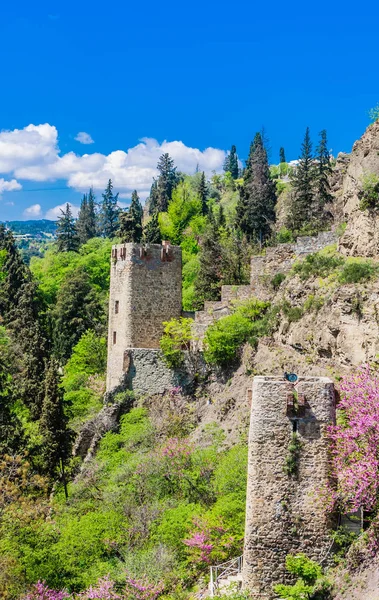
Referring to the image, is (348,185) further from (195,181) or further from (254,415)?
(195,181)

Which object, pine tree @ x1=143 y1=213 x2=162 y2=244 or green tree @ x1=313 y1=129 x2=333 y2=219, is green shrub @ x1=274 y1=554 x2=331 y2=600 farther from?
pine tree @ x1=143 y1=213 x2=162 y2=244

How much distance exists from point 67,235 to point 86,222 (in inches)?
824

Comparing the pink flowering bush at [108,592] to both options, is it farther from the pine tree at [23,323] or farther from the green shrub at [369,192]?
the pine tree at [23,323]

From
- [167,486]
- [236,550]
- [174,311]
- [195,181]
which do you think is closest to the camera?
[236,550]

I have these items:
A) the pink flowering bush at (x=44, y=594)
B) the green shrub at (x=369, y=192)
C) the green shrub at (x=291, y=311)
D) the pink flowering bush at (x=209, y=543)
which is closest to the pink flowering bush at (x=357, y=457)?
the pink flowering bush at (x=209, y=543)

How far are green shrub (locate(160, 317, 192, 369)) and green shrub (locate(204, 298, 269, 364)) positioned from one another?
164cm

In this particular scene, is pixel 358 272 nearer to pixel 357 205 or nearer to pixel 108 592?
pixel 357 205

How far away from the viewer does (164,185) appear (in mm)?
86562

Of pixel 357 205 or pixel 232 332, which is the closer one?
pixel 357 205

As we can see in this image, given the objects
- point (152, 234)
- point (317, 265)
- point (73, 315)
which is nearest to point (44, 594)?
point (317, 265)

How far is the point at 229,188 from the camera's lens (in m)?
101

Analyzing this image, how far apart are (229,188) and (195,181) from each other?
11077 mm

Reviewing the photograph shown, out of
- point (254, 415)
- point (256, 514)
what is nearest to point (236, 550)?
point (256, 514)

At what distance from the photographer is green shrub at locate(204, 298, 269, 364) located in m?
29.0
